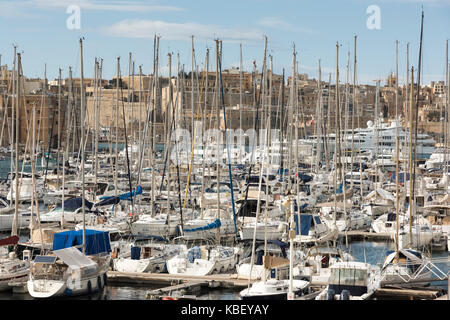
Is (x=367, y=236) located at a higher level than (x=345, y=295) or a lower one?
lower

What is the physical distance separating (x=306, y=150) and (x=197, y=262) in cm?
3191

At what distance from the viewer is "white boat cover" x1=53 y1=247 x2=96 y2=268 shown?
14180mm

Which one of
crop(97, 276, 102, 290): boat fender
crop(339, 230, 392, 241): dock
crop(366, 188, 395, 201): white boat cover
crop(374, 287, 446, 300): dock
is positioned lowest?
crop(339, 230, 392, 241): dock

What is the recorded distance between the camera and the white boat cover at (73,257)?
14.2m

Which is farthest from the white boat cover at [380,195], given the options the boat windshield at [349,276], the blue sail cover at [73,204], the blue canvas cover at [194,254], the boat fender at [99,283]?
the boat fender at [99,283]

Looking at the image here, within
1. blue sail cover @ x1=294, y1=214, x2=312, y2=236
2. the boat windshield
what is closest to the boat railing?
the boat windshield

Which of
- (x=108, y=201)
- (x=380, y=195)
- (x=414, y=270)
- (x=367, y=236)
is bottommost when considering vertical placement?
(x=367, y=236)

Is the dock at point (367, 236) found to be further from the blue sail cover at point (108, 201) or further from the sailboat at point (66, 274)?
the sailboat at point (66, 274)

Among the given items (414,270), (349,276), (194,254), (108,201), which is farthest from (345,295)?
(108,201)

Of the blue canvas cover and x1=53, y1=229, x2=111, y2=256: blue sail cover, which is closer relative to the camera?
x1=53, y1=229, x2=111, y2=256: blue sail cover

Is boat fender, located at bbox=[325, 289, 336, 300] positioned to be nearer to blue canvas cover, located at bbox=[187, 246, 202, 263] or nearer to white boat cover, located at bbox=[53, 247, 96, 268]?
blue canvas cover, located at bbox=[187, 246, 202, 263]

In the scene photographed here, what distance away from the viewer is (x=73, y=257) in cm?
1434

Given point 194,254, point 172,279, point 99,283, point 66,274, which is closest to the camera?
point 66,274

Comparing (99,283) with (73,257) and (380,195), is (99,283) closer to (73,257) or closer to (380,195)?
(73,257)
